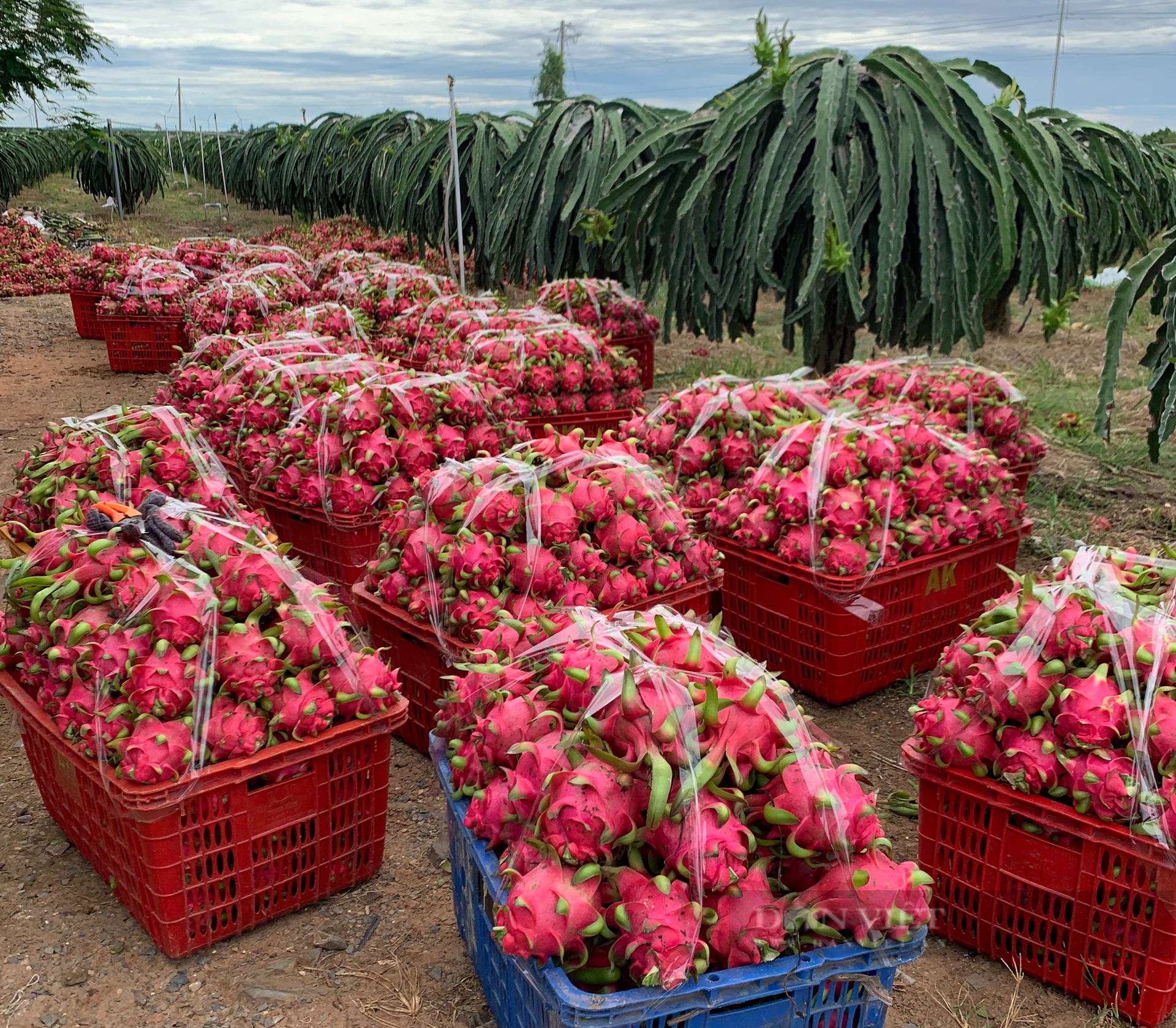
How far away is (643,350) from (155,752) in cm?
559

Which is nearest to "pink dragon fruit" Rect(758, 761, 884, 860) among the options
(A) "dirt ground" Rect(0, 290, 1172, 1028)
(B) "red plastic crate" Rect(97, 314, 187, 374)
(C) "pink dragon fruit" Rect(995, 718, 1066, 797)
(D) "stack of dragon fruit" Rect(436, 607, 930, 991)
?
(D) "stack of dragon fruit" Rect(436, 607, 930, 991)

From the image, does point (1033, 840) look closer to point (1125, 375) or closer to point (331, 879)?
point (331, 879)

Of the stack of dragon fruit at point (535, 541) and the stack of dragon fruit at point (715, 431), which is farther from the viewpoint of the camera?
the stack of dragon fruit at point (715, 431)

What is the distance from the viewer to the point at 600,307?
22.9ft

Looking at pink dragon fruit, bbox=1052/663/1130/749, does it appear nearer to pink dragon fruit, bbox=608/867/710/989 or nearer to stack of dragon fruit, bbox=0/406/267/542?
pink dragon fruit, bbox=608/867/710/989

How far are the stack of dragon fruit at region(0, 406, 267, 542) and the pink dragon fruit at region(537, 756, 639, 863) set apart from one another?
5.80 ft

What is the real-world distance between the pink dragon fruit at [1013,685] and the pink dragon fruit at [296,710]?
55.5 inches

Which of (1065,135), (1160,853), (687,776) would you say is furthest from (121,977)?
(1065,135)

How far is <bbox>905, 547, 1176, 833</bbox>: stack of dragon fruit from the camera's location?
1.88 m

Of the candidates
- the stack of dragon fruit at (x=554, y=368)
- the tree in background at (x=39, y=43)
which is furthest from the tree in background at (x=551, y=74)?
the stack of dragon fruit at (x=554, y=368)

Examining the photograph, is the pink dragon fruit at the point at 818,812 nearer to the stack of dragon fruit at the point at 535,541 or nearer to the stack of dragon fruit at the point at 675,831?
the stack of dragon fruit at the point at 675,831

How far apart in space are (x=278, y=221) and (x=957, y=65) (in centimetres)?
2471

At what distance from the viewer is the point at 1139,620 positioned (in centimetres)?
201

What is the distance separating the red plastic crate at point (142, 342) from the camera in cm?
841
